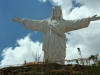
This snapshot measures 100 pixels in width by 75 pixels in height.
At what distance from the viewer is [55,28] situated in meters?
17.5

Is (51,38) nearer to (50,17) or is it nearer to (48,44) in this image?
(48,44)

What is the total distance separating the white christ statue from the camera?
17016 millimetres

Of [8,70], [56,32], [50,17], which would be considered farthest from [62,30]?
[8,70]

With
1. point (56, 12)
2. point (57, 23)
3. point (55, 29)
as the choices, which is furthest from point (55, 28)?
point (56, 12)

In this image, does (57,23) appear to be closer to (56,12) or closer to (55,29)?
(55,29)

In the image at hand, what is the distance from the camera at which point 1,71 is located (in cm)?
995

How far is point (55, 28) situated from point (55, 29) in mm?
69

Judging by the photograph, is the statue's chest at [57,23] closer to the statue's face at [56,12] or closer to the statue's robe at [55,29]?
the statue's robe at [55,29]

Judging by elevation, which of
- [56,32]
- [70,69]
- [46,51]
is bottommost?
[70,69]

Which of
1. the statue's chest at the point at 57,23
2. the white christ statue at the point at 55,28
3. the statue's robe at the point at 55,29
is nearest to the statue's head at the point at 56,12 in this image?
the white christ statue at the point at 55,28

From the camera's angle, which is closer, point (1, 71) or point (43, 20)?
point (1, 71)

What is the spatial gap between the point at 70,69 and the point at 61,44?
27.2 ft

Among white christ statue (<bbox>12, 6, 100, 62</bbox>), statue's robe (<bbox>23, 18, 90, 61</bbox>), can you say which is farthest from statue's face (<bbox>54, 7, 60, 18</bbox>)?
statue's robe (<bbox>23, 18, 90, 61</bbox>)

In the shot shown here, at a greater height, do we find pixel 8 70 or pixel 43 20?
pixel 43 20
